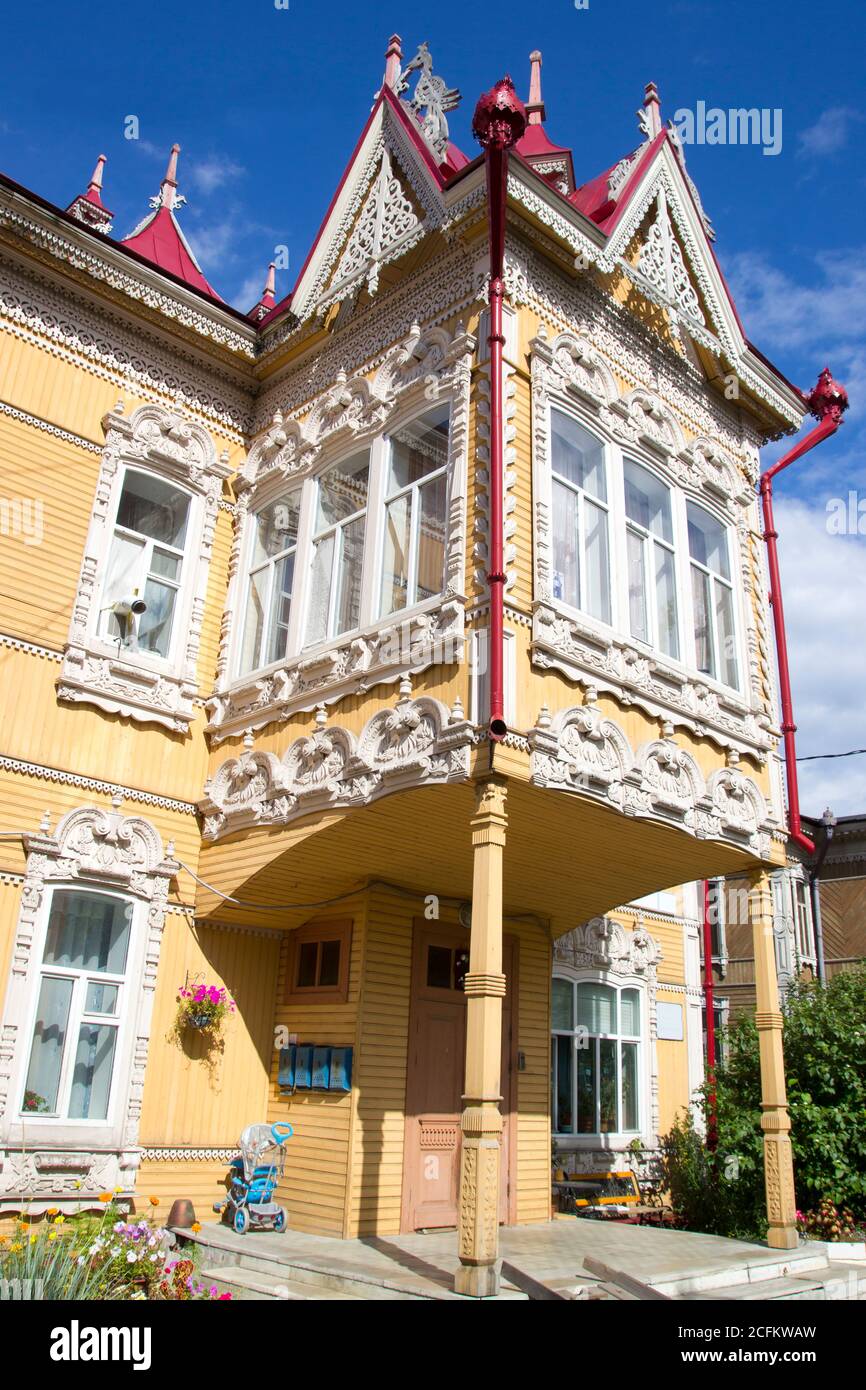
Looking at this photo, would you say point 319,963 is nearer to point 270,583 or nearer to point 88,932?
point 88,932

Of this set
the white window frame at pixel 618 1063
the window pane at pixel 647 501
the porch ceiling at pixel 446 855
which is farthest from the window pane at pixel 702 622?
the white window frame at pixel 618 1063

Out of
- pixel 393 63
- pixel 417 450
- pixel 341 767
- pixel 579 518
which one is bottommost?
pixel 341 767

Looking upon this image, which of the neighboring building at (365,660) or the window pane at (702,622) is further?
the window pane at (702,622)

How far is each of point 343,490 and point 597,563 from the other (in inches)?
115

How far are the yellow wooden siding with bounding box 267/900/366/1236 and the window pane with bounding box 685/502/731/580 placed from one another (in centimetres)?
552

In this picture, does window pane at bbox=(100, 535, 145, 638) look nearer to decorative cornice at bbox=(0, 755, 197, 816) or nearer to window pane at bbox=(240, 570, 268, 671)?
window pane at bbox=(240, 570, 268, 671)

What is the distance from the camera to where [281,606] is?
12.2 m

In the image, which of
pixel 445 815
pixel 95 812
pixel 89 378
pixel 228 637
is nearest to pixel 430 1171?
pixel 445 815

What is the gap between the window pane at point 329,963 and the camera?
1122 cm

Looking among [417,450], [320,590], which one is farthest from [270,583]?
[417,450]

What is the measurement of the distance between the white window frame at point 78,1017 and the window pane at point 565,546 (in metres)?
5.25

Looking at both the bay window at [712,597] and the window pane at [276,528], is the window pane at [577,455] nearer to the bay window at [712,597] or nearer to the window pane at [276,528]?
the bay window at [712,597]

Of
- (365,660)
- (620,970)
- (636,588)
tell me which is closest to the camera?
(365,660)

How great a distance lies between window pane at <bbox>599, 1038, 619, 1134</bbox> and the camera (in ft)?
51.0
